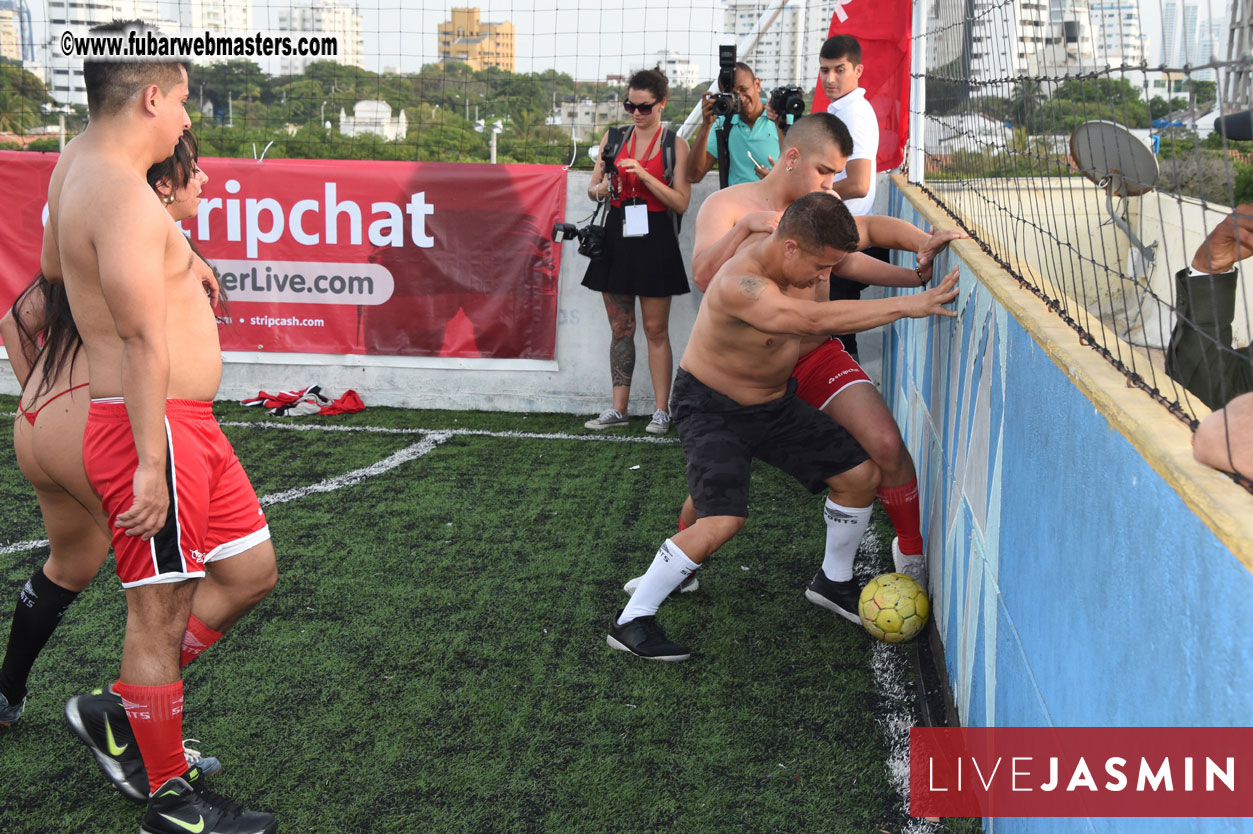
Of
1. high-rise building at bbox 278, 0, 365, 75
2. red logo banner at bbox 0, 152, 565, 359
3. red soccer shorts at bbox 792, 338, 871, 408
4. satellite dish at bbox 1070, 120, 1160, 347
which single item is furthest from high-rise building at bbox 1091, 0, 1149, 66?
high-rise building at bbox 278, 0, 365, 75

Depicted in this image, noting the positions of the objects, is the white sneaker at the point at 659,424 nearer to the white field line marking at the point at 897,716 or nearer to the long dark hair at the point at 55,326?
the white field line marking at the point at 897,716

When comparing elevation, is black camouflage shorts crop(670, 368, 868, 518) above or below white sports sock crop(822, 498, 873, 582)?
above

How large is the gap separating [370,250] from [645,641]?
4.29m

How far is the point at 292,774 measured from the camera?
9.89 ft

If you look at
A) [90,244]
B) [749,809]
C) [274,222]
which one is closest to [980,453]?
[749,809]

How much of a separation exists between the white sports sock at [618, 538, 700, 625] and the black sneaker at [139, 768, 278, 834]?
4.74 ft

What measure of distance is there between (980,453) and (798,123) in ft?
6.09

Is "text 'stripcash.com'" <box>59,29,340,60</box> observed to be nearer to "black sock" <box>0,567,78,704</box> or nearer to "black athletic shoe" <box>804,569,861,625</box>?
"black sock" <box>0,567,78,704</box>

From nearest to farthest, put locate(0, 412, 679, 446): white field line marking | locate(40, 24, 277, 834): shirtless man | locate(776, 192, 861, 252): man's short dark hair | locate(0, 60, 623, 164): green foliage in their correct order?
locate(40, 24, 277, 834): shirtless man
locate(776, 192, 861, 252): man's short dark hair
locate(0, 412, 679, 446): white field line marking
locate(0, 60, 623, 164): green foliage

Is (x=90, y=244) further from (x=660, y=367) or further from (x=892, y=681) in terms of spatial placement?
(x=660, y=367)

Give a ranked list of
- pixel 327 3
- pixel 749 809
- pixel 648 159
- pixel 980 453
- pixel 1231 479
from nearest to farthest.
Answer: pixel 1231 479 → pixel 749 809 → pixel 980 453 → pixel 648 159 → pixel 327 3

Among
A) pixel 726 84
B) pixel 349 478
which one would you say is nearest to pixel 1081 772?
pixel 349 478

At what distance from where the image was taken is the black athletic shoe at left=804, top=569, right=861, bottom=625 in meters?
4.05

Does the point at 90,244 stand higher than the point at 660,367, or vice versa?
the point at 90,244
